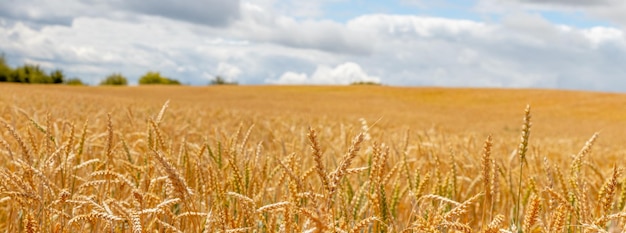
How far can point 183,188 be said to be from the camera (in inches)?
48.0

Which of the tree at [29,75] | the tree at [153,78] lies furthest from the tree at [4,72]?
the tree at [153,78]

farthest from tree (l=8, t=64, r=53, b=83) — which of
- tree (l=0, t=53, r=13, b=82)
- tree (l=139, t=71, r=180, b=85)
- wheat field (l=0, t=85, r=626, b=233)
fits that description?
wheat field (l=0, t=85, r=626, b=233)

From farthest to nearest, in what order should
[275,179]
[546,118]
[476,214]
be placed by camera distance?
1. [546,118]
2. [275,179]
3. [476,214]

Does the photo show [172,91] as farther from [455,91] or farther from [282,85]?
[455,91]

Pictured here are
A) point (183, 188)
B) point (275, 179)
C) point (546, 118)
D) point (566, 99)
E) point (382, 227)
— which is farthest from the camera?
point (566, 99)

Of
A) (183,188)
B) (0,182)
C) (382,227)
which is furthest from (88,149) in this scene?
(183,188)

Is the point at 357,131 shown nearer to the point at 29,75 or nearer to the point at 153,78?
the point at 29,75

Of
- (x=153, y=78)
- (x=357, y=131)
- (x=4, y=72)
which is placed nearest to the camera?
(x=357, y=131)

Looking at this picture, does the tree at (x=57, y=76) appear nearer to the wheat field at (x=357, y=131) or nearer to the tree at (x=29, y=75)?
the tree at (x=29, y=75)

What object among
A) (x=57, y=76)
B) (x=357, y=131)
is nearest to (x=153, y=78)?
(x=57, y=76)

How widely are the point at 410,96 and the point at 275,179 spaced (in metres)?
42.7

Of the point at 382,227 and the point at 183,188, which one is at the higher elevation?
the point at 183,188

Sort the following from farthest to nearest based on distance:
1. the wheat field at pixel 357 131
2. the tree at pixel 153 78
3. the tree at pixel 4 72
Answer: the tree at pixel 153 78, the tree at pixel 4 72, the wheat field at pixel 357 131

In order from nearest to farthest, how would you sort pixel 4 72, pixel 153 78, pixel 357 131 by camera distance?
1. pixel 357 131
2. pixel 4 72
3. pixel 153 78
